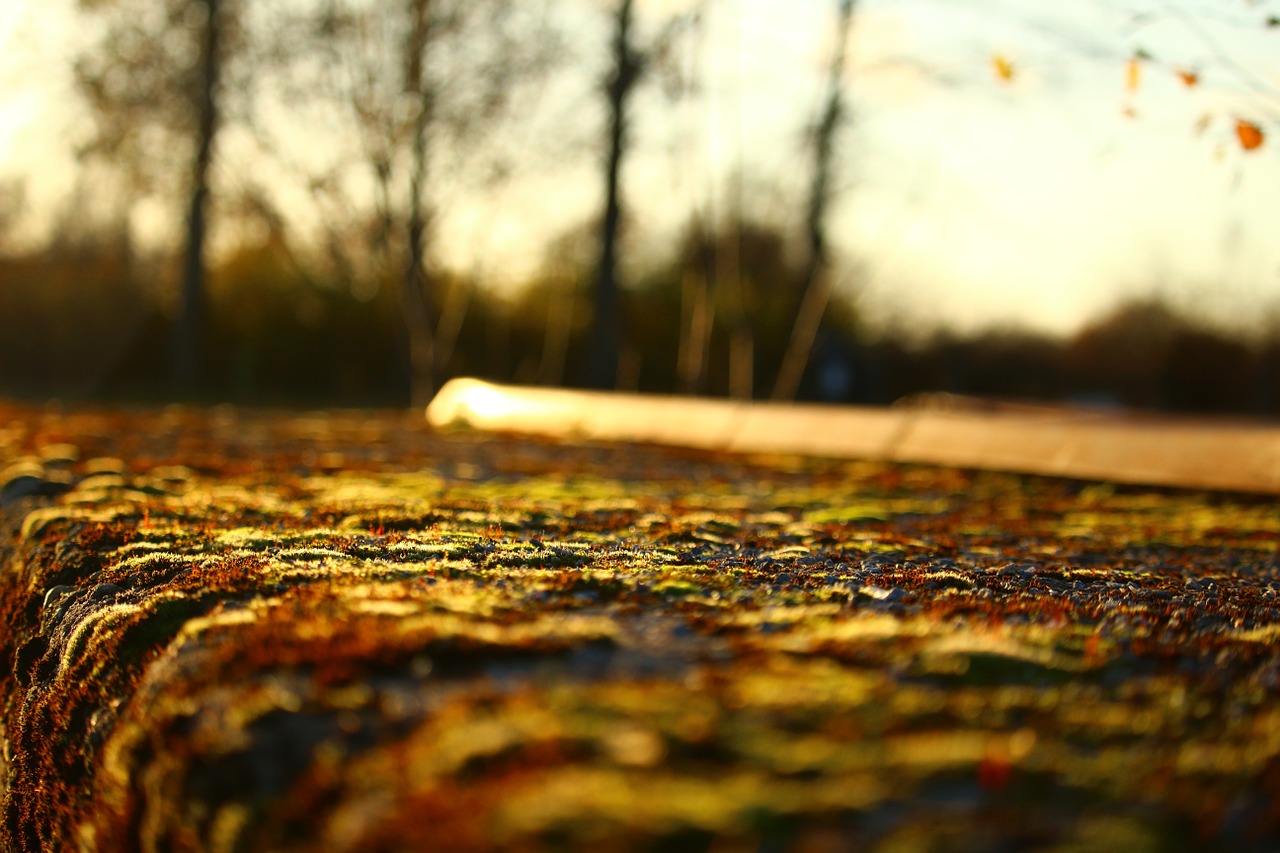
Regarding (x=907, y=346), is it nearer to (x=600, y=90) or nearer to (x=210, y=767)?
(x=600, y=90)

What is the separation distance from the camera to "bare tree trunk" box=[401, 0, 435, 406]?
35.1 feet

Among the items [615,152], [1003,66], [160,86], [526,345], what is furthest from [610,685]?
[526,345]

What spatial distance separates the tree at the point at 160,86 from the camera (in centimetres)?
1326

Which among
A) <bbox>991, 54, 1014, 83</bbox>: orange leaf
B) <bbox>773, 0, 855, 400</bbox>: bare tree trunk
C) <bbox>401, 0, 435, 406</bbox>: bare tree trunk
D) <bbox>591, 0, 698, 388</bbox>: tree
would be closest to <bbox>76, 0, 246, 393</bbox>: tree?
<bbox>401, 0, 435, 406</bbox>: bare tree trunk

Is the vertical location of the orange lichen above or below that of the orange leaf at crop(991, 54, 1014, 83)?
below

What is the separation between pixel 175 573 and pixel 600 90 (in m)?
10.7

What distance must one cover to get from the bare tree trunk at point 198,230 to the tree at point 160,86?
33 millimetres

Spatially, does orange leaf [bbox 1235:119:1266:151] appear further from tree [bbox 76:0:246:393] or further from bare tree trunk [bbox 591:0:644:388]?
tree [bbox 76:0:246:393]

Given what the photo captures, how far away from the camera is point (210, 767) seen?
121 cm

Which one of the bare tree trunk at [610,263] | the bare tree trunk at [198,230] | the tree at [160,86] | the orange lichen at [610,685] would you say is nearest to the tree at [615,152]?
the bare tree trunk at [610,263]

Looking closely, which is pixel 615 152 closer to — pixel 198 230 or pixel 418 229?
pixel 418 229

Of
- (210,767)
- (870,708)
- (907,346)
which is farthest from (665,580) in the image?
(907,346)

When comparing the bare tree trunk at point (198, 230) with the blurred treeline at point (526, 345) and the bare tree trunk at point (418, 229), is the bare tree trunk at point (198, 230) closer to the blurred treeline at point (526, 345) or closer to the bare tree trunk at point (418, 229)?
the blurred treeline at point (526, 345)

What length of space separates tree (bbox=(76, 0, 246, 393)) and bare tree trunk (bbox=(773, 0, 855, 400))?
6.93 meters
